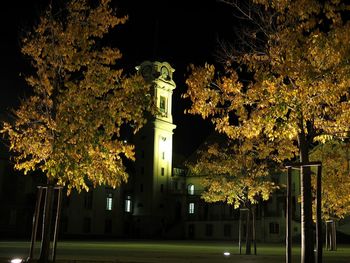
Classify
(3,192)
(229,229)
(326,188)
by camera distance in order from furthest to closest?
1. (229,229)
2. (3,192)
3. (326,188)

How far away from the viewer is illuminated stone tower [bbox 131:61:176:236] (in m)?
81.0

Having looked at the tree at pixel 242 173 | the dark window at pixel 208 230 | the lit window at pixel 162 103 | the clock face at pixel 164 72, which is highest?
the clock face at pixel 164 72

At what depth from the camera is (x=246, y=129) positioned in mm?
15094

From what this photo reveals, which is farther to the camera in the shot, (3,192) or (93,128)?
(3,192)

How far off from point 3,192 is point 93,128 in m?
50.5

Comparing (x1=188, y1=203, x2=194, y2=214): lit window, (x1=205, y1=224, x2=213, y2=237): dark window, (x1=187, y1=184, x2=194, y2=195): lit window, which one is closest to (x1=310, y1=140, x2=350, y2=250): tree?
(x1=205, y1=224, x2=213, y2=237): dark window

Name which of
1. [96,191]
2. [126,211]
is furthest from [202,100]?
[126,211]

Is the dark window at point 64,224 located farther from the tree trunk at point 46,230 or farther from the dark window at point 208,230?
the tree trunk at point 46,230

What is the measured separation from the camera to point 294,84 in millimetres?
14211

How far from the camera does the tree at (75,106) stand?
53.4 ft

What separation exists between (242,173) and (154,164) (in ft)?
180

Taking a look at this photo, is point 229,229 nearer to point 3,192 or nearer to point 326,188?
point 3,192

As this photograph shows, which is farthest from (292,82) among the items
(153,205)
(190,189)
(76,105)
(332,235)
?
(190,189)

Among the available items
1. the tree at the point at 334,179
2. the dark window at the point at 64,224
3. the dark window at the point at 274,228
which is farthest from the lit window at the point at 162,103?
the tree at the point at 334,179
